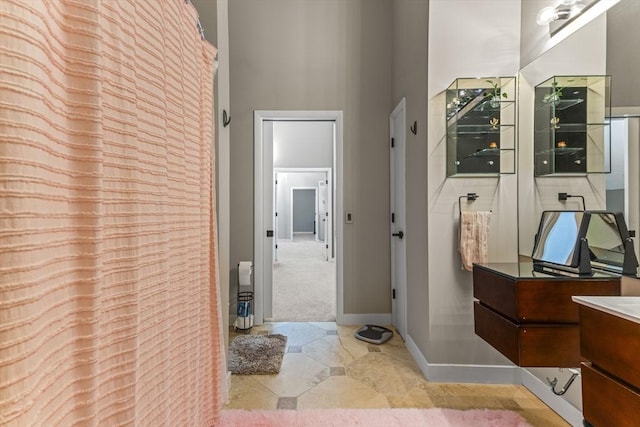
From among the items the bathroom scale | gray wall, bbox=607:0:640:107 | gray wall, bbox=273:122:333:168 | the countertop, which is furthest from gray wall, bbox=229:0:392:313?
gray wall, bbox=273:122:333:168

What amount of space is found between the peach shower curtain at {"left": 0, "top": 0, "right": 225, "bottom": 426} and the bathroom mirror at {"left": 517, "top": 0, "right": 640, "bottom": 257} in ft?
6.42

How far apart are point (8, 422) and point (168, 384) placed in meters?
0.60

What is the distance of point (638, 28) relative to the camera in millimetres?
1312

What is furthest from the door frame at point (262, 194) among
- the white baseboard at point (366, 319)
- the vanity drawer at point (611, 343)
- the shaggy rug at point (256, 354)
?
the vanity drawer at point (611, 343)

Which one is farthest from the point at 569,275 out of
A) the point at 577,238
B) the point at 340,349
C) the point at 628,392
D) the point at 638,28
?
the point at 340,349

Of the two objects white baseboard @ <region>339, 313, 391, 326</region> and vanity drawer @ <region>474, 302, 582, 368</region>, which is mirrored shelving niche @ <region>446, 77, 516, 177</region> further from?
white baseboard @ <region>339, 313, 391, 326</region>

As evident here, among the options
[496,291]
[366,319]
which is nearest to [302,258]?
[366,319]

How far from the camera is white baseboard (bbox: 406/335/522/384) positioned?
2053mm

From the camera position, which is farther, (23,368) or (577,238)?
→ (577,238)

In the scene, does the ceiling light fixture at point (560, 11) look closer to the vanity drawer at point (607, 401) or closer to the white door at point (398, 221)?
the white door at point (398, 221)

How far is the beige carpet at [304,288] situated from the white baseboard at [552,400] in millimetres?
1785

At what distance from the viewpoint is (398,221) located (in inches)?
114

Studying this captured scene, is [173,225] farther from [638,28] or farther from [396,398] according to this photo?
[638,28]

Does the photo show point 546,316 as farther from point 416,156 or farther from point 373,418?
point 416,156
